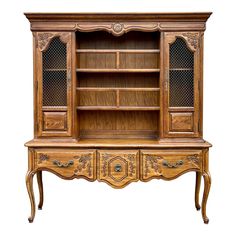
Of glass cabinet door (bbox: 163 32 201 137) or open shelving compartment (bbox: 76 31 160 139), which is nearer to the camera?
glass cabinet door (bbox: 163 32 201 137)

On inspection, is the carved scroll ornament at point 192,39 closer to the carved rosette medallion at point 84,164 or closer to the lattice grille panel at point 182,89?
the lattice grille panel at point 182,89

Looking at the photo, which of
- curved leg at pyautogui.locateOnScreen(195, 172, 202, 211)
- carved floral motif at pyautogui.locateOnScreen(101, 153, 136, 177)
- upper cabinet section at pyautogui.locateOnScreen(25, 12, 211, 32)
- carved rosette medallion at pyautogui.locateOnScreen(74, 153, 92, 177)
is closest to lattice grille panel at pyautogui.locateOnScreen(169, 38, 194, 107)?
upper cabinet section at pyautogui.locateOnScreen(25, 12, 211, 32)

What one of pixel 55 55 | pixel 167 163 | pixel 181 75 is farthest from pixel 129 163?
pixel 55 55

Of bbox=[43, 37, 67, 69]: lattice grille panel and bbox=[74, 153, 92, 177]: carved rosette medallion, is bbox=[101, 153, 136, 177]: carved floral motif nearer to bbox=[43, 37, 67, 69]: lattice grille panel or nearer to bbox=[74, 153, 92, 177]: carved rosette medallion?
bbox=[74, 153, 92, 177]: carved rosette medallion

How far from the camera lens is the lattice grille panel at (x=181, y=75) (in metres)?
4.23

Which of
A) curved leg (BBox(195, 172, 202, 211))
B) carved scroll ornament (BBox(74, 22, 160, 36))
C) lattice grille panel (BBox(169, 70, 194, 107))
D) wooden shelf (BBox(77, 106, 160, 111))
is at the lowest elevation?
curved leg (BBox(195, 172, 202, 211))

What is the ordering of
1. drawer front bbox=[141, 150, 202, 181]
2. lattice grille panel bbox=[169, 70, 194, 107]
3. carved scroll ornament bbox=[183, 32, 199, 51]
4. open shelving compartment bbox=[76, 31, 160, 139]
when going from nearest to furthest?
drawer front bbox=[141, 150, 202, 181] → carved scroll ornament bbox=[183, 32, 199, 51] → lattice grille panel bbox=[169, 70, 194, 107] → open shelving compartment bbox=[76, 31, 160, 139]

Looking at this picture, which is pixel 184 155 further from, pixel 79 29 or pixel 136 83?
pixel 79 29

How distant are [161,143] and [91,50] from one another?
1.33 meters

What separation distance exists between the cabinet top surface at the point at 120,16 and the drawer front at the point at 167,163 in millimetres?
1469

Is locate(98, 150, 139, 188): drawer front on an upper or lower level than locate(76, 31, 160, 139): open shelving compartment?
lower

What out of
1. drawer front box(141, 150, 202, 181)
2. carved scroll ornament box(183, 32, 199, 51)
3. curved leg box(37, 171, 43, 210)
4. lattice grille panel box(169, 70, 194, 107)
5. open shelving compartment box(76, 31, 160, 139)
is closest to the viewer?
drawer front box(141, 150, 202, 181)

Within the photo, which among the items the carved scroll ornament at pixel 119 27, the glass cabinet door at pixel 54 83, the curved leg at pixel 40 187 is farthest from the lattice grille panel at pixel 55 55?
the curved leg at pixel 40 187

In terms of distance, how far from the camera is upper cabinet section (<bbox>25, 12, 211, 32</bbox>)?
4.12m
